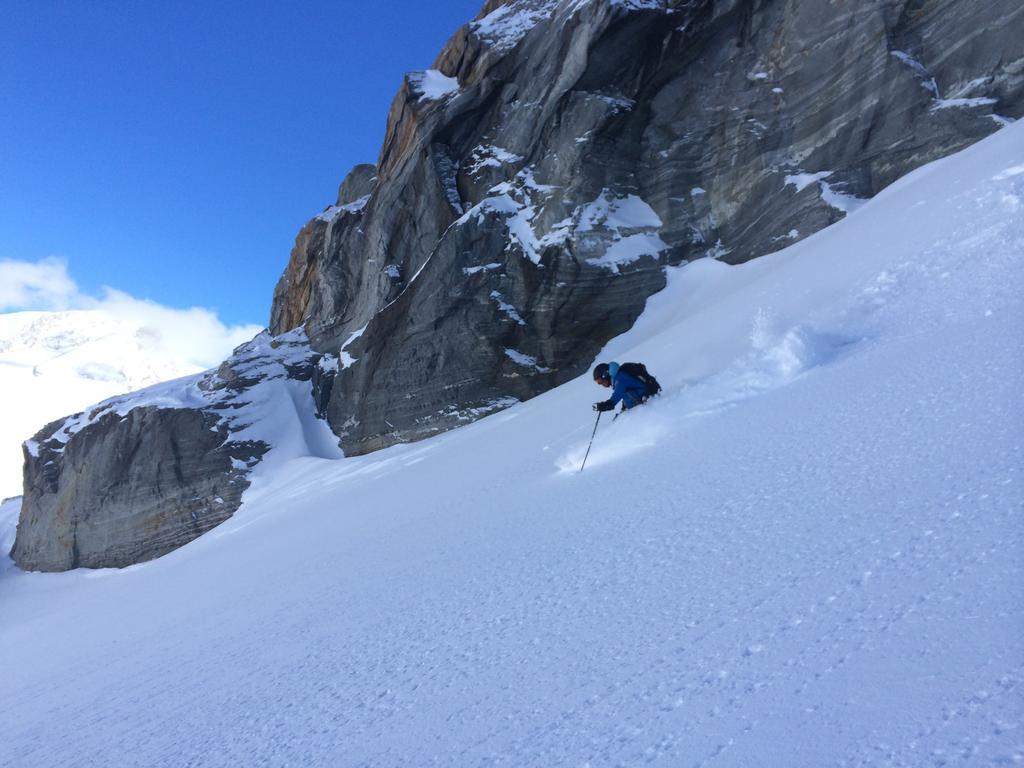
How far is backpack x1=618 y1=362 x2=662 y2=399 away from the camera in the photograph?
8250mm

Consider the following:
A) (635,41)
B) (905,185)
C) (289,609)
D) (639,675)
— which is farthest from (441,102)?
(639,675)

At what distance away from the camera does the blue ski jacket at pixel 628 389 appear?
8289mm

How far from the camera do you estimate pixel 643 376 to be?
27.0 feet

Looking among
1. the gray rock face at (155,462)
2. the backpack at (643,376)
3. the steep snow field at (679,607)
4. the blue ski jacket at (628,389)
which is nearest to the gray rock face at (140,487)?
the gray rock face at (155,462)

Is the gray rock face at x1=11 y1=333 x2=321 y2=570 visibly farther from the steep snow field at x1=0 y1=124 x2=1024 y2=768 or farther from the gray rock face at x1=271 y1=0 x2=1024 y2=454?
the steep snow field at x1=0 y1=124 x2=1024 y2=768

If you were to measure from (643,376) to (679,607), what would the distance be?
5.92 m

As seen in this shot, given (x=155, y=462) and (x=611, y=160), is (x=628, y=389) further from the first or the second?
(x=155, y=462)

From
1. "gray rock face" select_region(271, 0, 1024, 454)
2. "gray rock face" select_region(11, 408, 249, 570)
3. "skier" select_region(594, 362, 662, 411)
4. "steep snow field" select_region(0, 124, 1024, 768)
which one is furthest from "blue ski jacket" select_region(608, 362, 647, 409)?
"gray rock face" select_region(11, 408, 249, 570)

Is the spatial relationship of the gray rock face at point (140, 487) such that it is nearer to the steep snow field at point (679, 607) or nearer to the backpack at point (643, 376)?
the steep snow field at point (679, 607)

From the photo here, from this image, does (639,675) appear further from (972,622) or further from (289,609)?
(289,609)

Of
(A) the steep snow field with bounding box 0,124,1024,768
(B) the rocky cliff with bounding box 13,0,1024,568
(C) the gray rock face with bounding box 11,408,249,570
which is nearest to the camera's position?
(A) the steep snow field with bounding box 0,124,1024,768

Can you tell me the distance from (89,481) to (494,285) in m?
23.7

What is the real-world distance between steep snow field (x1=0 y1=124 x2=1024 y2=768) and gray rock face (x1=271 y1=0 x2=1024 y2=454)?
13.9 metres

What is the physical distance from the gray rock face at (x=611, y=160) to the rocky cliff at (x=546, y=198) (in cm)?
8
